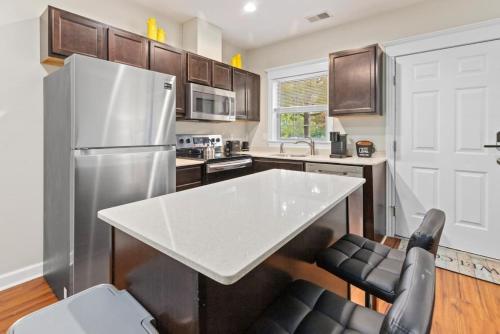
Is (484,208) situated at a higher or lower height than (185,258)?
lower

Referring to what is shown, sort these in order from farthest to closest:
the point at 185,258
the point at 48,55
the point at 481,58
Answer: the point at 481,58, the point at 48,55, the point at 185,258

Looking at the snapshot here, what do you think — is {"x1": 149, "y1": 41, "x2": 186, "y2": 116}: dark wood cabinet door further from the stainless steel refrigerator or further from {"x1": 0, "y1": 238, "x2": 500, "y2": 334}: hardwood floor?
{"x1": 0, "y1": 238, "x2": 500, "y2": 334}: hardwood floor

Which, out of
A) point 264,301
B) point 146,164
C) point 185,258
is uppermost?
point 146,164

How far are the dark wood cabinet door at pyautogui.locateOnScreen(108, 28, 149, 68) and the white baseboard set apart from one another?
6.45 ft

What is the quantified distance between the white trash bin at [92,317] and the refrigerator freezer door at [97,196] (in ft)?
3.63

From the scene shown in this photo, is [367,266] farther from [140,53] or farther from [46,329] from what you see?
[140,53]

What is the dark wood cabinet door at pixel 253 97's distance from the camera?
421cm

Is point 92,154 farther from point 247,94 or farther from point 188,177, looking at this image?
point 247,94

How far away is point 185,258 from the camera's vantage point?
28.6 inches

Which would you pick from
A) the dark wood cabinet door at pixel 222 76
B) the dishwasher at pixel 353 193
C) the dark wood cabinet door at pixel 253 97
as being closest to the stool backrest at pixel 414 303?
the dishwasher at pixel 353 193

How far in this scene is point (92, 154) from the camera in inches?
75.6

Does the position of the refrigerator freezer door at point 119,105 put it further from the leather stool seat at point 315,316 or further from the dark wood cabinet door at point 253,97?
the dark wood cabinet door at point 253,97

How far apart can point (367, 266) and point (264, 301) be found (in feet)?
1.82

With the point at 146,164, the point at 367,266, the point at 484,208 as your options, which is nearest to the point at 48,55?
the point at 146,164
